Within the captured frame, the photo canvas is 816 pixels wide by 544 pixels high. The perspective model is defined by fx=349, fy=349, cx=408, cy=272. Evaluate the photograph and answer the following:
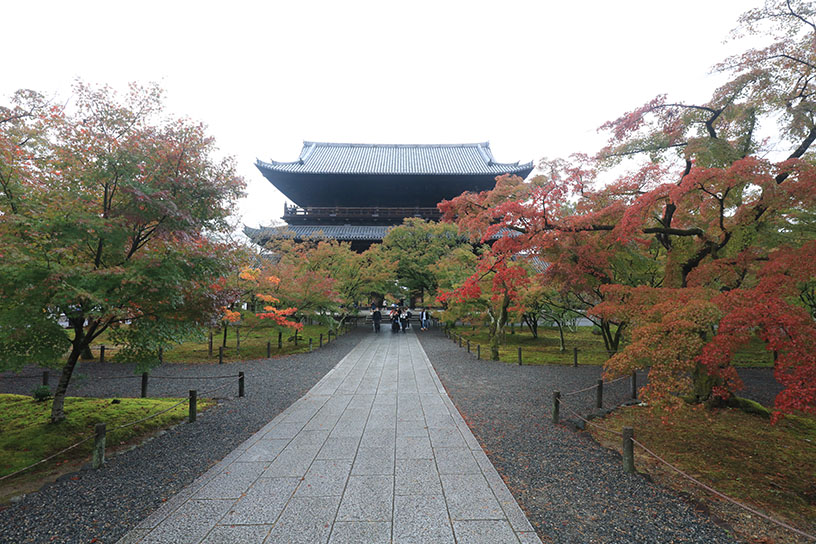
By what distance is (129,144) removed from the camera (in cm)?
479

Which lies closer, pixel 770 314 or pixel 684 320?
pixel 770 314

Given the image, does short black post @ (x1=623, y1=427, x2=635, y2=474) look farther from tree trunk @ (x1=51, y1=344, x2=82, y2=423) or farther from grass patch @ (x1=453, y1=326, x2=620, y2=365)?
tree trunk @ (x1=51, y1=344, x2=82, y2=423)

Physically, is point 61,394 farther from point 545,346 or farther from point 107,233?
point 545,346

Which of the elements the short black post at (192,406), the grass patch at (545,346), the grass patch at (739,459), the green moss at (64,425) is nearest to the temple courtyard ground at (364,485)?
the short black post at (192,406)

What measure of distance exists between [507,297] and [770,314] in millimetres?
8035

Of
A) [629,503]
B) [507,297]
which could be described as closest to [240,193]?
[629,503]

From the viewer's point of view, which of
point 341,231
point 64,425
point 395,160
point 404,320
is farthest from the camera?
point 395,160

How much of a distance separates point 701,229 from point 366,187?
74.5 ft

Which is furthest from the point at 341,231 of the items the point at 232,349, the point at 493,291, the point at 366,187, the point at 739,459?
the point at 739,459

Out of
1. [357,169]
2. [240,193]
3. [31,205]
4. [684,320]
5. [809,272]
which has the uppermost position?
[357,169]

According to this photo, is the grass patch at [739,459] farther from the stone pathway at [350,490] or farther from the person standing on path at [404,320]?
the person standing on path at [404,320]

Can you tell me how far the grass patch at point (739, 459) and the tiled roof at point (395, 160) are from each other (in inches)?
799

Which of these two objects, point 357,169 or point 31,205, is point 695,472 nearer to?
point 31,205

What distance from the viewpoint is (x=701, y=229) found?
611 cm
